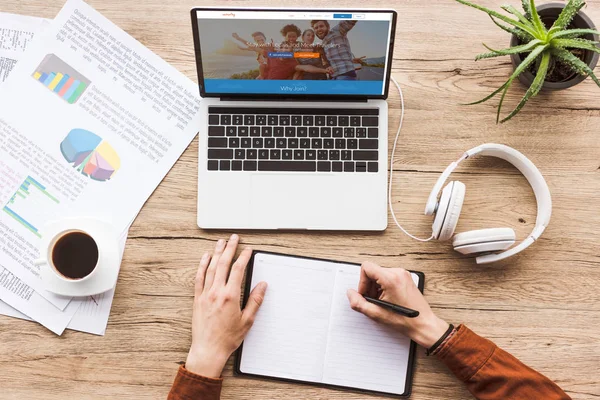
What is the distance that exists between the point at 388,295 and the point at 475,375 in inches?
7.9

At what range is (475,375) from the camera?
938mm

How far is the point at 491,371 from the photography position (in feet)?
3.07

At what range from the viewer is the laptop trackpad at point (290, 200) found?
0.99 metres

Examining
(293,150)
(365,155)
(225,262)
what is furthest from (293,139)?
(225,262)

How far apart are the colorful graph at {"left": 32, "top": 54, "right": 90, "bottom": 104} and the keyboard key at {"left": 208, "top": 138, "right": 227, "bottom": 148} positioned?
0.86 ft

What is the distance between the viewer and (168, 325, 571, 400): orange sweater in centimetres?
93

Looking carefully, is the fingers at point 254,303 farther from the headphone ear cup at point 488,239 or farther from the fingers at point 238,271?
the headphone ear cup at point 488,239

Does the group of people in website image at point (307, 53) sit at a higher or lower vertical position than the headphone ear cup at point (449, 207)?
higher

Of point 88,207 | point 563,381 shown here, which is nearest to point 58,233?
point 88,207

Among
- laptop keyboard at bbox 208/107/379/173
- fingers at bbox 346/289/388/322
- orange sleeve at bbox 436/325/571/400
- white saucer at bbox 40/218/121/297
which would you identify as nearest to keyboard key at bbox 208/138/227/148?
laptop keyboard at bbox 208/107/379/173

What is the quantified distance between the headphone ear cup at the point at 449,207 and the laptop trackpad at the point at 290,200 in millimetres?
188

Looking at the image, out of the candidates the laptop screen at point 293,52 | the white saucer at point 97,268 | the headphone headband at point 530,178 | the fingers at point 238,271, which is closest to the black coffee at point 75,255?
the white saucer at point 97,268

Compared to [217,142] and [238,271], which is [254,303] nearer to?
[238,271]

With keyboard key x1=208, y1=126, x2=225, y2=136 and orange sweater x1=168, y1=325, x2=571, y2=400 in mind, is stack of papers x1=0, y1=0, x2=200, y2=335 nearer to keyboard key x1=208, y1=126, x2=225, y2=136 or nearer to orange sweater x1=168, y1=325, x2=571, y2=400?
keyboard key x1=208, y1=126, x2=225, y2=136
